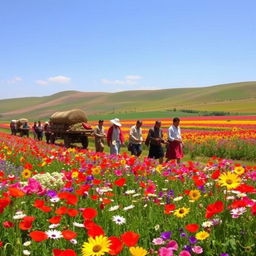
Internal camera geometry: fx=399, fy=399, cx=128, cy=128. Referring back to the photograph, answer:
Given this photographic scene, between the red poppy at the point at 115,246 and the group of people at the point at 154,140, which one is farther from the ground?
the red poppy at the point at 115,246

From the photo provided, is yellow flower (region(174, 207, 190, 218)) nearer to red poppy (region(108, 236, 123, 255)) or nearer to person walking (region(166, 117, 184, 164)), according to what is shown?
red poppy (region(108, 236, 123, 255))

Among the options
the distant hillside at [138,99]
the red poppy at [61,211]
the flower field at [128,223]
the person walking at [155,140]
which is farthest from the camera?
the distant hillside at [138,99]

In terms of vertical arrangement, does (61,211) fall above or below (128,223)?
above

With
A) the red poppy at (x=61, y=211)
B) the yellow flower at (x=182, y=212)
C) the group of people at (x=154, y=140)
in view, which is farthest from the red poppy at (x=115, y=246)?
the group of people at (x=154, y=140)

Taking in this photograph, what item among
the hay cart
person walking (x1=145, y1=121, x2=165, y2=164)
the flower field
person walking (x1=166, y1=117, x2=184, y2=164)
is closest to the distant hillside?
the hay cart

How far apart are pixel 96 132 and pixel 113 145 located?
279cm

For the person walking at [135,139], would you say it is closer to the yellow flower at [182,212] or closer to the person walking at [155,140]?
the person walking at [155,140]

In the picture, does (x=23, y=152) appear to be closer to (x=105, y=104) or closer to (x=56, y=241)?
(x=56, y=241)

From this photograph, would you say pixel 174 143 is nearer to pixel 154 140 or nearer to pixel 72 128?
pixel 154 140

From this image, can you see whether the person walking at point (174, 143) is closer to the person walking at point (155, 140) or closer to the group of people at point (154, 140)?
the group of people at point (154, 140)

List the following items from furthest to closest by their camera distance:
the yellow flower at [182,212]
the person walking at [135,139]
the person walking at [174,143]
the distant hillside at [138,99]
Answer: the distant hillside at [138,99], the person walking at [135,139], the person walking at [174,143], the yellow flower at [182,212]

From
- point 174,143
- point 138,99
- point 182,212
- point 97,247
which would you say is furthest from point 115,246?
point 138,99

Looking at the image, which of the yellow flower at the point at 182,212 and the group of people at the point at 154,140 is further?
the group of people at the point at 154,140

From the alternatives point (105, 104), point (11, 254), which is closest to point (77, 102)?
point (105, 104)
